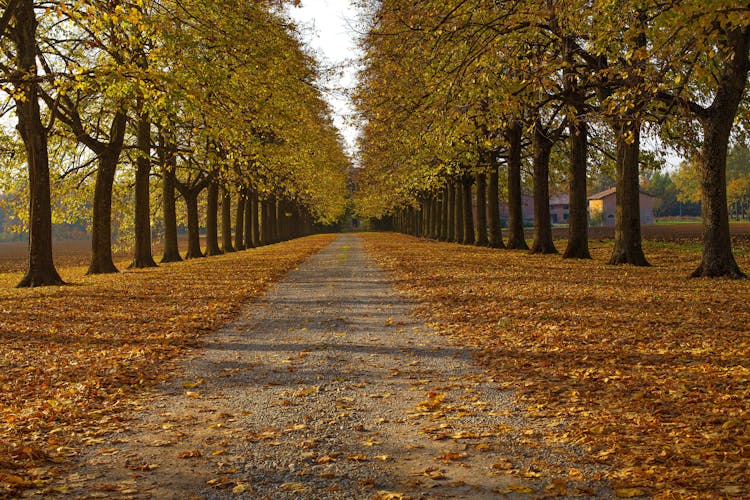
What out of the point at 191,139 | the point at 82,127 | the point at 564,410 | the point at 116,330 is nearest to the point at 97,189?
the point at 82,127

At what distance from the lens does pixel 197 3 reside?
17516 millimetres

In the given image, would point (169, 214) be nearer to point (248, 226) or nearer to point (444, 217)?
point (248, 226)

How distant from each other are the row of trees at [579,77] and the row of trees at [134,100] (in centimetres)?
350

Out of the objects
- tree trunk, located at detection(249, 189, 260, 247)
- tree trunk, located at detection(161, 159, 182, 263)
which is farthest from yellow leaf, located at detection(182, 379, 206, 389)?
tree trunk, located at detection(249, 189, 260, 247)

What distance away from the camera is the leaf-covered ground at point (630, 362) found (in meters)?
4.46

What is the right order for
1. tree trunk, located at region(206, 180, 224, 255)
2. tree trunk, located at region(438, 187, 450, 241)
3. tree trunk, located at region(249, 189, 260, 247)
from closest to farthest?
tree trunk, located at region(206, 180, 224, 255)
tree trunk, located at region(249, 189, 260, 247)
tree trunk, located at region(438, 187, 450, 241)

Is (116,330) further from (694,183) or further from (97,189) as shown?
(694,183)

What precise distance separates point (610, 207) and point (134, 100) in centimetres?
11876

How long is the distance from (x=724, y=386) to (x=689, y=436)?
1.69 m

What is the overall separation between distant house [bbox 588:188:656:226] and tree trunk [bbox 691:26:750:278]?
338 ft

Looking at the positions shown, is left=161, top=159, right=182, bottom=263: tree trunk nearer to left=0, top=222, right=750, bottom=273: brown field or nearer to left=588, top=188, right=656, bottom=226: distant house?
left=0, top=222, right=750, bottom=273: brown field

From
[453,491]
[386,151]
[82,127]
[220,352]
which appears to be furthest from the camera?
[386,151]

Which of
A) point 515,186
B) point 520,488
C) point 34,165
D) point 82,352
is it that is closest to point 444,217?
point 515,186

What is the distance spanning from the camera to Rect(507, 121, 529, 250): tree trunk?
29562 mm
